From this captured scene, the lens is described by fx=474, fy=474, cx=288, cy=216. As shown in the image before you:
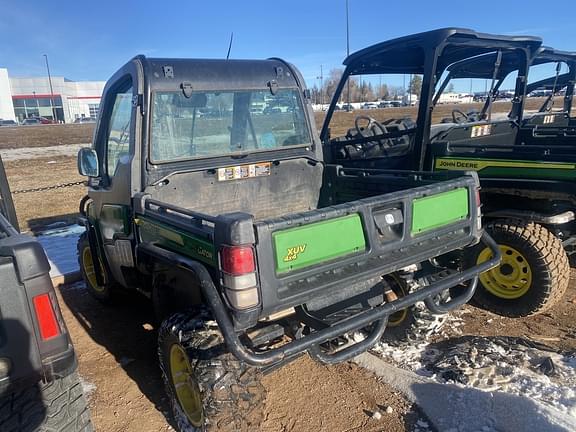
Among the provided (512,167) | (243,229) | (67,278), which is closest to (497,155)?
(512,167)

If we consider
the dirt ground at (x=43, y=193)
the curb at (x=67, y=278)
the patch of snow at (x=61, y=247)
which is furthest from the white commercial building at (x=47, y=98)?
the curb at (x=67, y=278)

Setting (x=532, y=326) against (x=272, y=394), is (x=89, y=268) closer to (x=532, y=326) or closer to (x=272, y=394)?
(x=272, y=394)

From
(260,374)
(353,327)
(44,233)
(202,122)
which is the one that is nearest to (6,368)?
(260,374)

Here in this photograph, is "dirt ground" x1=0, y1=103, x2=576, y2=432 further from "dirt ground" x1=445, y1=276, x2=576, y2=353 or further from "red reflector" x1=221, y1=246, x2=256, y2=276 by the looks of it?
"red reflector" x1=221, y1=246, x2=256, y2=276

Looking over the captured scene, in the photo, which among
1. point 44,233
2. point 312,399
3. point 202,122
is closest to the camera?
point 312,399

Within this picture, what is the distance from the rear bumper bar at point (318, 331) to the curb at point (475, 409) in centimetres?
55

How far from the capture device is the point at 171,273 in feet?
10.7

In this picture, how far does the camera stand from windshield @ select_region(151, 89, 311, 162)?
352 centimetres

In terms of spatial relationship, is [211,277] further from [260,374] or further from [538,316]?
Result: [538,316]

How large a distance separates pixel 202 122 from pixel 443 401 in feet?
8.70

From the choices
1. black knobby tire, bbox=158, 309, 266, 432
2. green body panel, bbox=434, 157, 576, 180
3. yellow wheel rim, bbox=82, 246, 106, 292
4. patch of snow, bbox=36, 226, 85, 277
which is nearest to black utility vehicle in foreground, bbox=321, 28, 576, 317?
green body panel, bbox=434, 157, 576, 180

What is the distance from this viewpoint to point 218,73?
3.77 metres

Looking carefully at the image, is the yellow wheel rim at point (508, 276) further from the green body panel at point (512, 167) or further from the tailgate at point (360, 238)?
the tailgate at point (360, 238)

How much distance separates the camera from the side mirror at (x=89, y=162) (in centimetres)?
376
